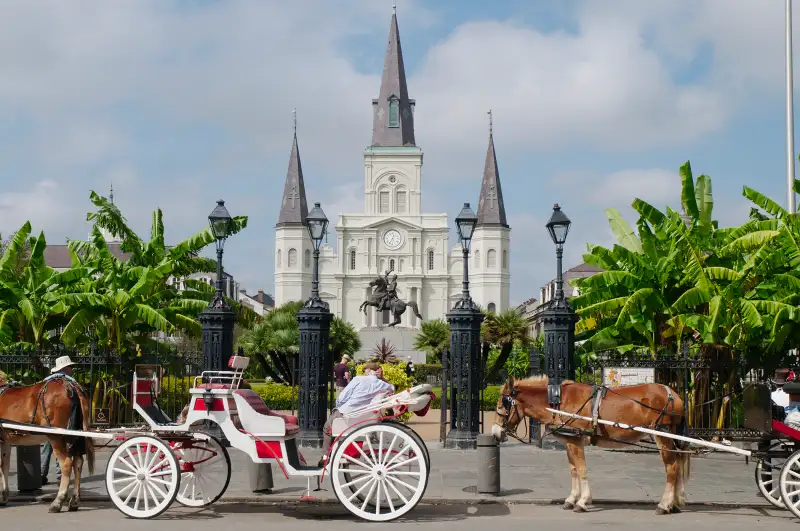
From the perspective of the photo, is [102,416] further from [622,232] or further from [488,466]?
[622,232]

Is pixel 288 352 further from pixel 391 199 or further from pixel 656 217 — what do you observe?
pixel 391 199

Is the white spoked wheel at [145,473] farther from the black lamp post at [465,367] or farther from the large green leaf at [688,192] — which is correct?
the large green leaf at [688,192]

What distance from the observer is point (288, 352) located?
97.7ft

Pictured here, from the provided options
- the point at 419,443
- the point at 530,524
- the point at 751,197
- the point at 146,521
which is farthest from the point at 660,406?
the point at 751,197

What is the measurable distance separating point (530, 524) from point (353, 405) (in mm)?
2241

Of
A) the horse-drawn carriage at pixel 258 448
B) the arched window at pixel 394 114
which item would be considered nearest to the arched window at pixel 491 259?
the arched window at pixel 394 114

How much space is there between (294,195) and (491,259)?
24.7 m

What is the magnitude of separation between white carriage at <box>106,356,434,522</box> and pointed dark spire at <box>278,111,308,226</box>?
8939 centimetres

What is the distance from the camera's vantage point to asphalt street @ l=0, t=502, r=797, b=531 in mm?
8383

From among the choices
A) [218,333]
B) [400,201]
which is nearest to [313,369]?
[218,333]

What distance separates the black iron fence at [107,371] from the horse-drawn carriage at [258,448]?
21.5ft

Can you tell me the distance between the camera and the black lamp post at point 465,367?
15.8 m

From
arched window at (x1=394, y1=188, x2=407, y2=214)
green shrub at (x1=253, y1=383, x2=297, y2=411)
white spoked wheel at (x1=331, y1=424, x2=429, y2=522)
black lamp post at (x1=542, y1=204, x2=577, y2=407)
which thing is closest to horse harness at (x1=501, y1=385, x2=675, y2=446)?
white spoked wheel at (x1=331, y1=424, x2=429, y2=522)

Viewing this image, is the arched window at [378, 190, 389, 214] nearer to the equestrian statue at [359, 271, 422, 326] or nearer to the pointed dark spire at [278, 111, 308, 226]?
the pointed dark spire at [278, 111, 308, 226]
